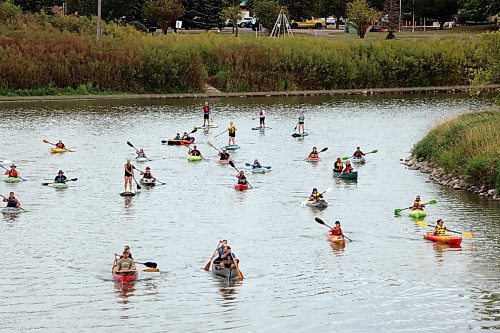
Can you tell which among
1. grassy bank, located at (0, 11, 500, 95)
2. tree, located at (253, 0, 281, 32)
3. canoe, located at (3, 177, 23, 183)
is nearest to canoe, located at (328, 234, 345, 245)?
canoe, located at (3, 177, 23, 183)

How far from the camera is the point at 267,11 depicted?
13750 cm

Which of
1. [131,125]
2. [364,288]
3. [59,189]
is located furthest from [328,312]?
[131,125]

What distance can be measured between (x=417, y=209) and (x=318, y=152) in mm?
19811

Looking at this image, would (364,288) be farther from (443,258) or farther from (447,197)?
(447,197)

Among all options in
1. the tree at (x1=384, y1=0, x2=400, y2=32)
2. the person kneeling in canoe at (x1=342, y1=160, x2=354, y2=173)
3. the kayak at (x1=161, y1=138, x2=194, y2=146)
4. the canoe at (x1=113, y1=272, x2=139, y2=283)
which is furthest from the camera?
the tree at (x1=384, y1=0, x2=400, y2=32)

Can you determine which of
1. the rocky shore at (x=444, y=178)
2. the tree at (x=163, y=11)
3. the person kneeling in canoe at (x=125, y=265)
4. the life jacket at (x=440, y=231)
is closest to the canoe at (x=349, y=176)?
the rocky shore at (x=444, y=178)

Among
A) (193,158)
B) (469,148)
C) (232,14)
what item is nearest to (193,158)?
(193,158)

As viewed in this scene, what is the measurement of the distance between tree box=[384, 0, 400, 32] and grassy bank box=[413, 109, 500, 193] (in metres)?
78.3

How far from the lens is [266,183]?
190 feet

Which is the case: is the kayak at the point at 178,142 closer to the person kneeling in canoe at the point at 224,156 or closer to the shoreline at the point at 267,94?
the person kneeling in canoe at the point at 224,156

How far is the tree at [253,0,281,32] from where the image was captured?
450 ft

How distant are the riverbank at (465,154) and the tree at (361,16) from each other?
70884mm

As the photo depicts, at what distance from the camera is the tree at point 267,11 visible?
137 m

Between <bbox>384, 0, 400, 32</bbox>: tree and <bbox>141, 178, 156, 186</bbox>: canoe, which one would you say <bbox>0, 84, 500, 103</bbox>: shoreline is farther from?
<bbox>141, 178, 156, 186</bbox>: canoe
